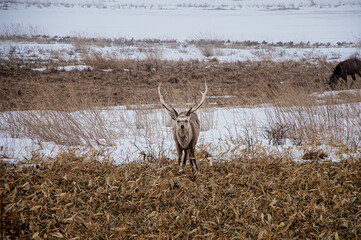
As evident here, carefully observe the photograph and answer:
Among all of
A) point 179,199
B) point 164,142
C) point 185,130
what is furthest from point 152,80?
point 179,199

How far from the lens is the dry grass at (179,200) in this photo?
9.12 feet

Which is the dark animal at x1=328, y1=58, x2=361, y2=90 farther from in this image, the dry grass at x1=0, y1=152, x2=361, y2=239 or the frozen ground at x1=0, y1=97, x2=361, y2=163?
the dry grass at x1=0, y1=152, x2=361, y2=239

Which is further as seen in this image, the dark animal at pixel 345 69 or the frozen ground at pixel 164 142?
the dark animal at pixel 345 69

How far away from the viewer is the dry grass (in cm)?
278

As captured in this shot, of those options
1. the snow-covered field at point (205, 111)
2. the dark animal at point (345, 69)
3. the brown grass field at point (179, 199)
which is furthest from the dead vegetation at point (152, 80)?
the brown grass field at point (179, 199)

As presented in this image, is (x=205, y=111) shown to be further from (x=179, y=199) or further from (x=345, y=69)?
(x=345, y=69)

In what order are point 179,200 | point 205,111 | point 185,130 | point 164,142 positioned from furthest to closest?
point 205,111 → point 164,142 → point 185,130 → point 179,200

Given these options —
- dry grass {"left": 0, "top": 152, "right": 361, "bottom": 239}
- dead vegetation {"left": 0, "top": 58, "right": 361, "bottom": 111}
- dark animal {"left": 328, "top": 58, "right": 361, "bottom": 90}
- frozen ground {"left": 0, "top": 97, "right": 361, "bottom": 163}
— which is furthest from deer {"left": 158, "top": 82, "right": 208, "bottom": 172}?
dark animal {"left": 328, "top": 58, "right": 361, "bottom": 90}

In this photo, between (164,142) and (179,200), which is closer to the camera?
(179,200)

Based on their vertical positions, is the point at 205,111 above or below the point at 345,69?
below

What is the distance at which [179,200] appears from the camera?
3.35 meters

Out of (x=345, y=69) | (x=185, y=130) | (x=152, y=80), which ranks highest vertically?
(x=345, y=69)

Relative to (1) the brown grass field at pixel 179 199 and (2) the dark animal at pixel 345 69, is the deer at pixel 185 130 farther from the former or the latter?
(2) the dark animal at pixel 345 69

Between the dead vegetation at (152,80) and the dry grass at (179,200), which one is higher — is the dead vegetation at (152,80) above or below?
above
